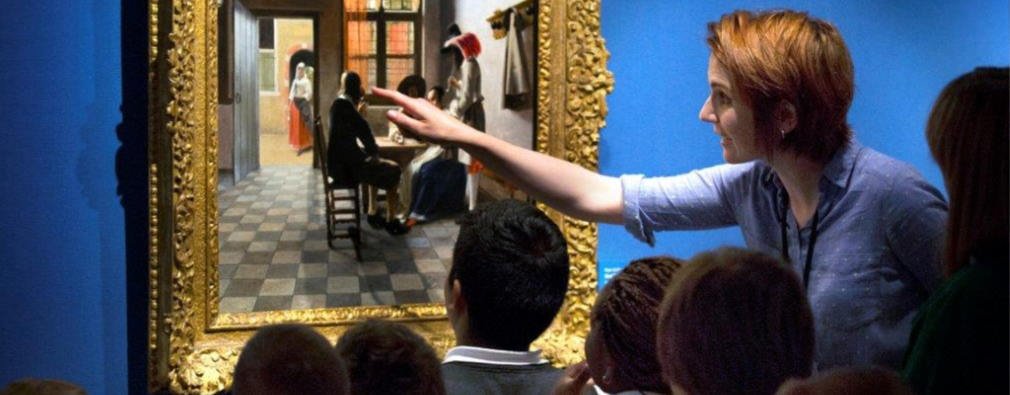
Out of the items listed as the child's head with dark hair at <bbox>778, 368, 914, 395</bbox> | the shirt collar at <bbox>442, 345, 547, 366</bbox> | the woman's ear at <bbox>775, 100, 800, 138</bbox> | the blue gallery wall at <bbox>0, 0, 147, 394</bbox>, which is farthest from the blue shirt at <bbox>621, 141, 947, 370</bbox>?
the blue gallery wall at <bbox>0, 0, 147, 394</bbox>

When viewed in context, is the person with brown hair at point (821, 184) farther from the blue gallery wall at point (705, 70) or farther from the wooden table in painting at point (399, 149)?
the blue gallery wall at point (705, 70)

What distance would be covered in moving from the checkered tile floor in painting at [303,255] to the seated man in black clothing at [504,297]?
0.90 m

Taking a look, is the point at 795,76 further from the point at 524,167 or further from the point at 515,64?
the point at 515,64

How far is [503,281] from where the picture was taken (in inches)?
68.8

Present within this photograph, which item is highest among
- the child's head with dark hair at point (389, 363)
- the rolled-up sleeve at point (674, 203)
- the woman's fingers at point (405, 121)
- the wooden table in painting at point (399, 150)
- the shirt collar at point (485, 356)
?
the woman's fingers at point (405, 121)

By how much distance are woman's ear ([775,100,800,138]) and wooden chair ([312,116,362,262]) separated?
3.97ft

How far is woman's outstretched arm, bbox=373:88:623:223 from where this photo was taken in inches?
81.9

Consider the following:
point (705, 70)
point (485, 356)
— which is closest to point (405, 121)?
point (485, 356)

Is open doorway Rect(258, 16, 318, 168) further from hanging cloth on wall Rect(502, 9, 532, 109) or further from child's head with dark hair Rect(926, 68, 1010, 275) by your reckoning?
child's head with dark hair Rect(926, 68, 1010, 275)

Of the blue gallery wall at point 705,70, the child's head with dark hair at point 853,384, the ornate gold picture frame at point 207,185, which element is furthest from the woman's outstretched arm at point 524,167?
the child's head with dark hair at point 853,384

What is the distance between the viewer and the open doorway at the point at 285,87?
252 centimetres

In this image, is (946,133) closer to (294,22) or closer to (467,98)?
(467,98)

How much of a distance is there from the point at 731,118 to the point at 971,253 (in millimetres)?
680

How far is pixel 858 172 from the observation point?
6.06ft
